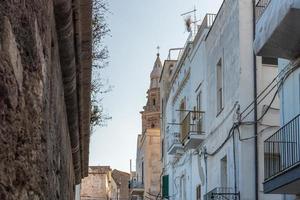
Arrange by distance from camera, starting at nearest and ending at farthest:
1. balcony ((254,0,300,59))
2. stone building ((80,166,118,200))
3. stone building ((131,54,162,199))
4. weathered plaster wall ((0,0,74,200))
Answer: weathered plaster wall ((0,0,74,200)) < balcony ((254,0,300,59)) < stone building ((131,54,162,199)) < stone building ((80,166,118,200))

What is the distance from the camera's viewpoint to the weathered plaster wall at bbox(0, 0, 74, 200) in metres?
3.36

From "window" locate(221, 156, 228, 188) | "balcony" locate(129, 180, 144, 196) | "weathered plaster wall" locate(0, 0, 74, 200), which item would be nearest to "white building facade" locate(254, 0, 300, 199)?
"window" locate(221, 156, 228, 188)

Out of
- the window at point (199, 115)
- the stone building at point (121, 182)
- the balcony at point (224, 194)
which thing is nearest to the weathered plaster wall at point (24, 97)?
the balcony at point (224, 194)

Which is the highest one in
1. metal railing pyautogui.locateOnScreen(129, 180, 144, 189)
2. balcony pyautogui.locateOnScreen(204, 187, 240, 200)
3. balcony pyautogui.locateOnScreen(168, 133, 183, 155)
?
balcony pyautogui.locateOnScreen(168, 133, 183, 155)

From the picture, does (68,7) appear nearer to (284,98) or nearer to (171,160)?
(284,98)

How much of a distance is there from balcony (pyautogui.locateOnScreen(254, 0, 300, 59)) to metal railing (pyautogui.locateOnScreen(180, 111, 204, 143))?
8.94 metres

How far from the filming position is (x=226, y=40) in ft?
66.6

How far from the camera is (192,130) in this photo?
Result: 78.9ft

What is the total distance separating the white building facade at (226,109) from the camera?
59.6 ft

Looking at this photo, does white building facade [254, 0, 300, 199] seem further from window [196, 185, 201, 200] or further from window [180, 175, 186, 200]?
window [180, 175, 186, 200]

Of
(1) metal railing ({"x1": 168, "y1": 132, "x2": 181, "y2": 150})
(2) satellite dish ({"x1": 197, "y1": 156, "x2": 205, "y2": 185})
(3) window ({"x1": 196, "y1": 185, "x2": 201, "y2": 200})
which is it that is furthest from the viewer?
(1) metal railing ({"x1": 168, "y1": 132, "x2": 181, "y2": 150})

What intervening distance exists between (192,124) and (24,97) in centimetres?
2026

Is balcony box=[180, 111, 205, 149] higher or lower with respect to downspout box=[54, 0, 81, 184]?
higher

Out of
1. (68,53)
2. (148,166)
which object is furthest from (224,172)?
(148,166)
